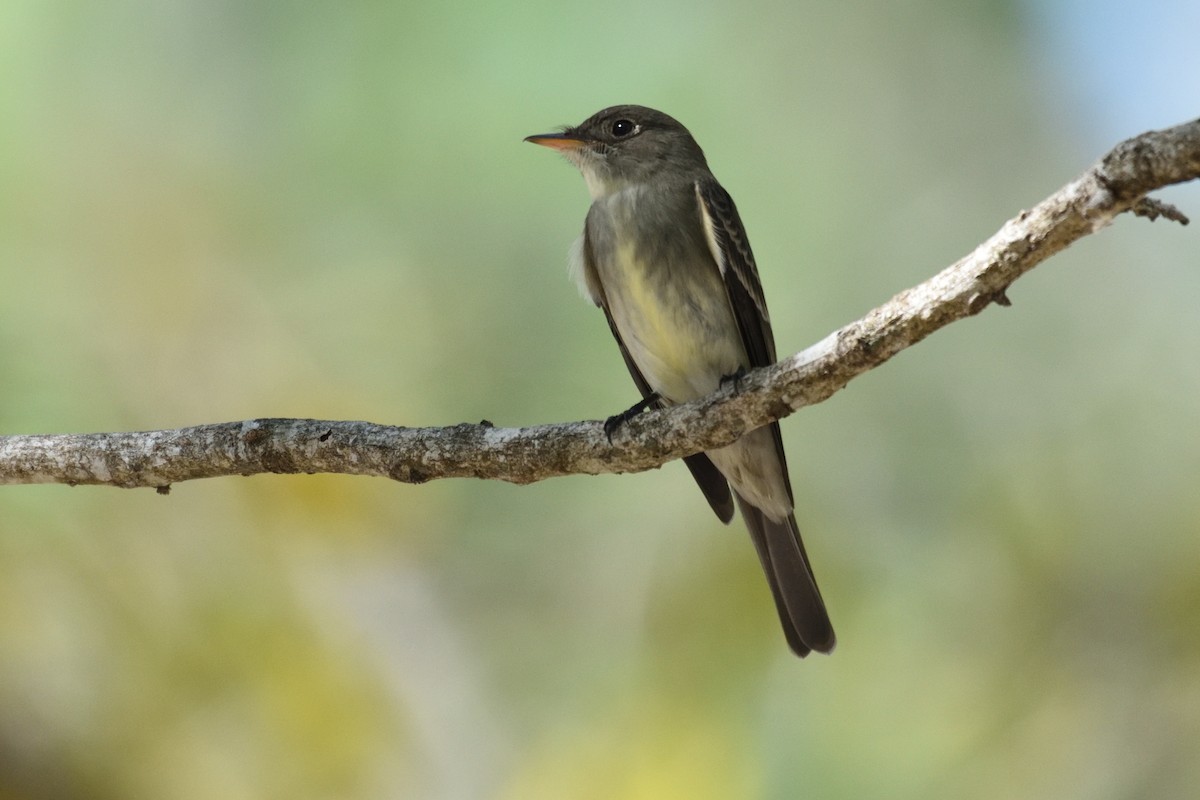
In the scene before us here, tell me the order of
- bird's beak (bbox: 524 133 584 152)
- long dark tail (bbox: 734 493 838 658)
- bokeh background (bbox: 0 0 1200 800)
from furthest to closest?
bokeh background (bbox: 0 0 1200 800), bird's beak (bbox: 524 133 584 152), long dark tail (bbox: 734 493 838 658)

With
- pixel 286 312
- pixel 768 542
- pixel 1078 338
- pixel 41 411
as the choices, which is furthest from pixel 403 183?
pixel 1078 338

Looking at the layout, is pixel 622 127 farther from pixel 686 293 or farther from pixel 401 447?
pixel 401 447

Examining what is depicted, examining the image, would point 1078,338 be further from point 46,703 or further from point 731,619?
point 46,703

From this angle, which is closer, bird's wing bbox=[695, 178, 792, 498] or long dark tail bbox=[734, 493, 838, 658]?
bird's wing bbox=[695, 178, 792, 498]

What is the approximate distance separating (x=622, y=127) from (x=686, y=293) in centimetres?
74

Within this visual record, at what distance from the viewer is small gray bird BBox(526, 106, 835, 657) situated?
286 cm

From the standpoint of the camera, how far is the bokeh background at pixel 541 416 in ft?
11.8

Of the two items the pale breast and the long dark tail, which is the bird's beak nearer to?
the pale breast

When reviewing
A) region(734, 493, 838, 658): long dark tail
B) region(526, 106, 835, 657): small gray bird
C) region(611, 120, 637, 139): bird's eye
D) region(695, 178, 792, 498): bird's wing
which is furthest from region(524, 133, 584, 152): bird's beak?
region(734, 493, 838, 658): long dark tail

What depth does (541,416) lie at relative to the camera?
397 cm

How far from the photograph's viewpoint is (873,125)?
4.00 metres

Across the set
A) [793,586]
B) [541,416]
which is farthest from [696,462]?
Answer: [541,416]

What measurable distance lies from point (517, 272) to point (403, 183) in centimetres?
52

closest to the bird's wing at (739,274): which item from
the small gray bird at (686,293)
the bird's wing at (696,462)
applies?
the small gray bird at (686,293)
